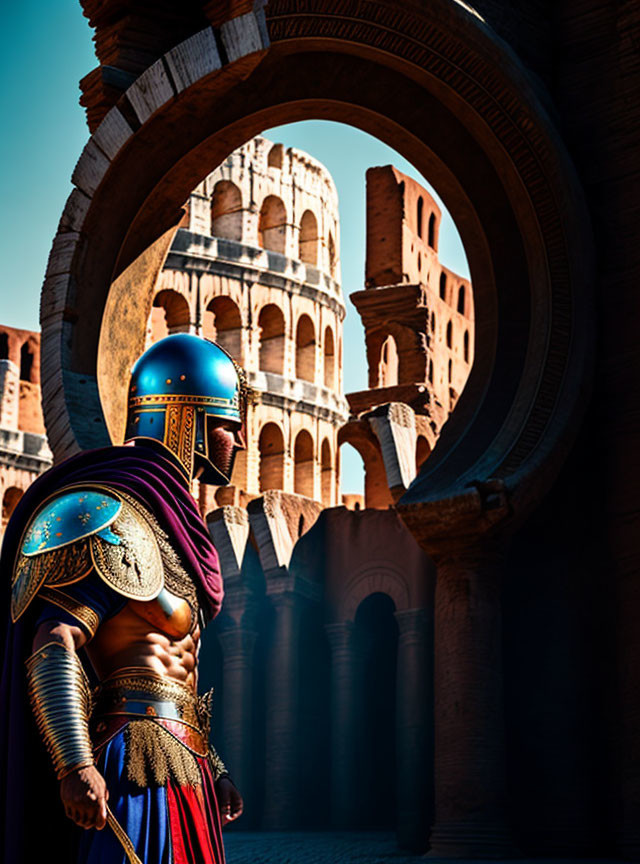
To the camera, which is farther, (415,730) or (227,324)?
(227,324)

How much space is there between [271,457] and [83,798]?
145ft

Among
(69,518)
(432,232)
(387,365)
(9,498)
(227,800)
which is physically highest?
(432,232)

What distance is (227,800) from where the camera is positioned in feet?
16.2

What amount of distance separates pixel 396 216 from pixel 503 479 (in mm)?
18901

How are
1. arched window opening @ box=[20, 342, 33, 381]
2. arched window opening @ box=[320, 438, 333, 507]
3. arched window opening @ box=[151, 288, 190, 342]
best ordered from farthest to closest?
arched window opening @ box=[320, 438, 333, 507] < arched window opening @ box=[151, 288, 190, 342] < arched window opening @ box=[20, 342, 33, 381]

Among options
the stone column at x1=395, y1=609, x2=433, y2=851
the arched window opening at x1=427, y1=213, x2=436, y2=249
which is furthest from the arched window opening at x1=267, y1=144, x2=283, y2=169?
the stone column at x1=395, y1=609, x2=433, y2=851

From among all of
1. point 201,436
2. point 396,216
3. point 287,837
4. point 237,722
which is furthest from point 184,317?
point 201,436

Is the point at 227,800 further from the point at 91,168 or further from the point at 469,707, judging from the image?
the point at 91,168

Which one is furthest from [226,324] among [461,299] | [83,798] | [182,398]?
[83,798]

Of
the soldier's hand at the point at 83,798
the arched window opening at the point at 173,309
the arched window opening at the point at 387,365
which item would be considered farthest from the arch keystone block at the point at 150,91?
the arched window opening at the point at 173,309

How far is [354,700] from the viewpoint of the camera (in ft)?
56.8

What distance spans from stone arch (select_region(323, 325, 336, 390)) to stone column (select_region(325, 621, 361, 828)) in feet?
109

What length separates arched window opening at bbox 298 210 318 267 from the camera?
5038cm

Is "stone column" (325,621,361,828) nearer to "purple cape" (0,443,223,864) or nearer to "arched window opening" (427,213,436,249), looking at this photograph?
"purple cape" (0,443,223,864)
